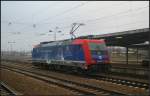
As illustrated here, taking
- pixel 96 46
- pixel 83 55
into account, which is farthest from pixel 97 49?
pixel 83 55

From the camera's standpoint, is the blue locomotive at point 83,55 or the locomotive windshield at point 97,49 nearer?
the blue locomotive at point 83,55

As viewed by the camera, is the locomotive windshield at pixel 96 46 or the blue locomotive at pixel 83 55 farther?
the locomotive windshield at pixel 96 46

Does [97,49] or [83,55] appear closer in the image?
[83,55]

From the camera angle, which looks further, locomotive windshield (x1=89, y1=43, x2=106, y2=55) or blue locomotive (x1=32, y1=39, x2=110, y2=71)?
locomotive windshield (x1=89, y1=43, x2=106, y2=55)

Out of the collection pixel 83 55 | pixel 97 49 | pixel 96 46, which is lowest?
pixel 83 55

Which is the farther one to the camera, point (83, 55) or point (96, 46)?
point (96, 46)

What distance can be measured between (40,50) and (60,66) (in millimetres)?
7431

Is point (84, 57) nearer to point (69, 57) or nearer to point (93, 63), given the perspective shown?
point (93, 63)

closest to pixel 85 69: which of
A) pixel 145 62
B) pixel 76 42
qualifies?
pixel 76 42

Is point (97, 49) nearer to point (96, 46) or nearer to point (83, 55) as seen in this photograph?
point (96, 46)

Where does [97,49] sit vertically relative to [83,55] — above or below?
above

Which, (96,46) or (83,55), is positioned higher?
(96,46)

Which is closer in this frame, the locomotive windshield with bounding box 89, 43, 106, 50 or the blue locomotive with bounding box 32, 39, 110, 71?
the blue locomotive with bounding box 32, 39, 110, 71

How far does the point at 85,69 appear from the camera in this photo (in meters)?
24.0
